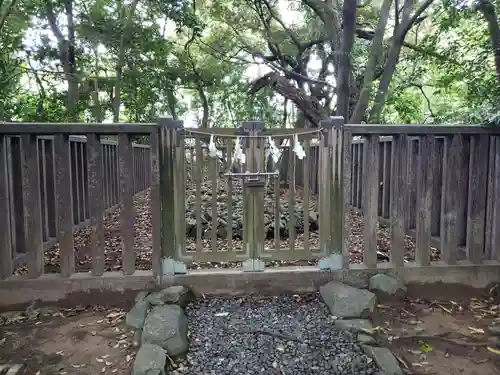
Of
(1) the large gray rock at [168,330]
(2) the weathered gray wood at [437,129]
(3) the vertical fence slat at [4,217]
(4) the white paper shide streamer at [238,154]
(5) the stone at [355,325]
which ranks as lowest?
(5) the stone at [355,325]

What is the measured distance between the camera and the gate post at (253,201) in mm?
3379

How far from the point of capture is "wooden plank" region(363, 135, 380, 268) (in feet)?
11.5

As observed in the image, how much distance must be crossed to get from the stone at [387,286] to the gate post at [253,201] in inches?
39.5

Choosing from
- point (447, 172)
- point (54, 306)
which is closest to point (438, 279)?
point (447, 172)

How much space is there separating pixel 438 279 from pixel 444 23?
3543 mm

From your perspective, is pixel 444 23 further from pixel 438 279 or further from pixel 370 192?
pixel 438 279

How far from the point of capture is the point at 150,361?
232cm

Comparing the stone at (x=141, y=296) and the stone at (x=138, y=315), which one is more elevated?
the stone at (x=141, y=296)

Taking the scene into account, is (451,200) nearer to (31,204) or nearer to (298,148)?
(298,148)

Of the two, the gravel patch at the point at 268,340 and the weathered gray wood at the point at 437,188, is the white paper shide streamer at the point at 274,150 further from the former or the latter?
the weathered gray wood at the point at 437,188

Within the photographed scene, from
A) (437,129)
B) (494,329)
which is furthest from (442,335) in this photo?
(437,129)

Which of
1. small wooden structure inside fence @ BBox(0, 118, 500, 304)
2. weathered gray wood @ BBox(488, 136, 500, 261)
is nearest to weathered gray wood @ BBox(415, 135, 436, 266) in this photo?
small wooden structure inside fence @ BBox(0, 118, 500, 304)

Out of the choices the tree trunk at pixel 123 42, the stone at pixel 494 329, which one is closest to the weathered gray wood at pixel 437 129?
the stone at pixel 494 329

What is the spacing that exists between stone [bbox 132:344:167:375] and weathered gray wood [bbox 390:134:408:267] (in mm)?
2259
